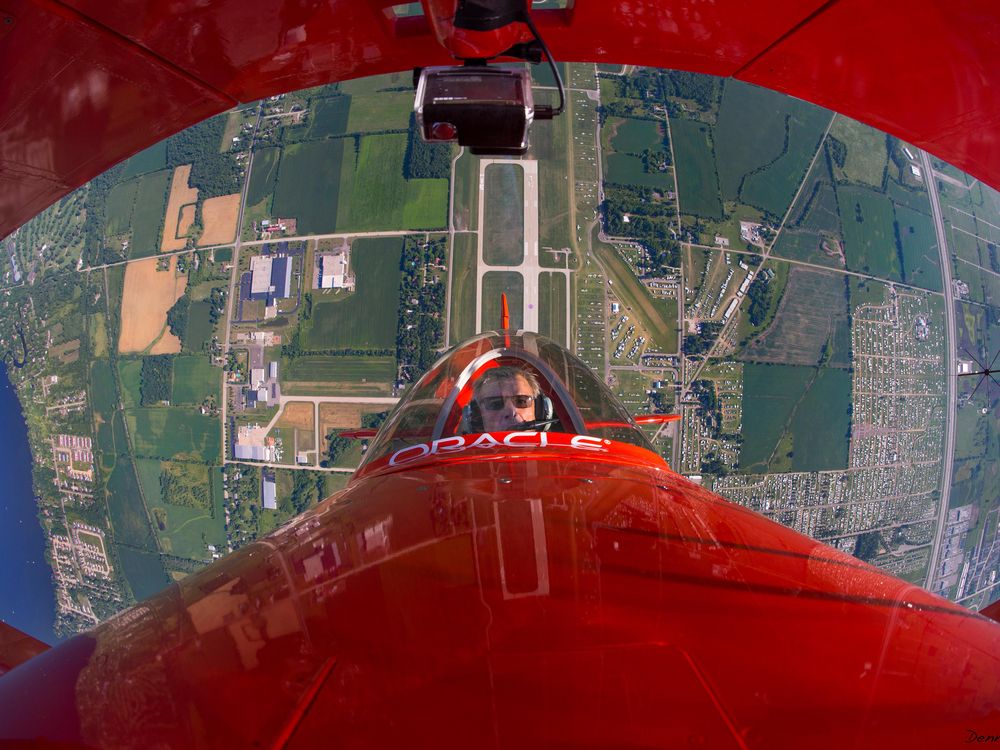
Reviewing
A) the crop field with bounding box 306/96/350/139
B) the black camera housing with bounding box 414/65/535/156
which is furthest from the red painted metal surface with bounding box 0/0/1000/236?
the crop field with bounding box 306/96/350/139

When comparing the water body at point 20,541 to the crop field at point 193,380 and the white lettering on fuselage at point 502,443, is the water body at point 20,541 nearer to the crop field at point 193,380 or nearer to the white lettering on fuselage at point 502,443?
the crop field at point 193,380

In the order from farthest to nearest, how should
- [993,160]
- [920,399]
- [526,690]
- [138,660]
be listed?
[920,399]
[993,160]
[138,660]
[526,690]

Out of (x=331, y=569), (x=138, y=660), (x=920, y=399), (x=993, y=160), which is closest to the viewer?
(x=138, y=660)

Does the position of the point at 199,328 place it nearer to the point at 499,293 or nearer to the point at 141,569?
the point at 141,569

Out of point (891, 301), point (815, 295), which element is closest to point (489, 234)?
point (815, 295)

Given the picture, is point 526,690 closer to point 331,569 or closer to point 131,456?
point 331,569

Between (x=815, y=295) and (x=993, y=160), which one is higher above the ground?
(x=815, y=295)

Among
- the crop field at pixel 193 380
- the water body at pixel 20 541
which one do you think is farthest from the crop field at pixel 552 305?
the water body at pixel 20 541
